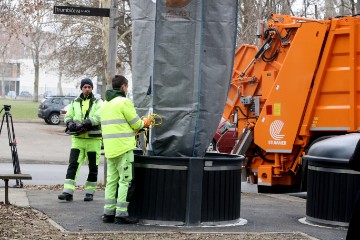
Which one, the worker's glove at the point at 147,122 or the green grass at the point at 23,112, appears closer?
the worker's glove at the point at 147,122

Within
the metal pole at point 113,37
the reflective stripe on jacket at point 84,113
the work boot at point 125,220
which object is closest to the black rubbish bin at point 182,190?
the work boot at point 125,220

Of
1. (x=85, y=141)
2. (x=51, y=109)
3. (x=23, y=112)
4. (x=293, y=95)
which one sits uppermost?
(x=293, y=95)

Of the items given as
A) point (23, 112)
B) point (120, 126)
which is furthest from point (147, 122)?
point (23, 112)

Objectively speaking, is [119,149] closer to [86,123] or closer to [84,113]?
[86,123]

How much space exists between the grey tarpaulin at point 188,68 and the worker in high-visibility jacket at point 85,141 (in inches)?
75.7

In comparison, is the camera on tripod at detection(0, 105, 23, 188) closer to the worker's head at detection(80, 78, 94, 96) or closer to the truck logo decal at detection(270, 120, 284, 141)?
the worker's head at detection(80, 78, 94, 96)

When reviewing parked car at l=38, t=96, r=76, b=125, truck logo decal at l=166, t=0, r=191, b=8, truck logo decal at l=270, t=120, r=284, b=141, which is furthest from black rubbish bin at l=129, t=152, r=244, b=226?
parked car at l=38, t=96, r=76, b=125

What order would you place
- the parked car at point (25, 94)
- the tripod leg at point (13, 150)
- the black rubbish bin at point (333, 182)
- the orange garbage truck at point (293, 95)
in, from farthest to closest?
the parked car at point (25, 94) → the tripod leg at point (13, 150) → the orange garbage truck at point (293, 95) → the black rubbish bin at point (333, 182)

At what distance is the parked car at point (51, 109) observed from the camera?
1674 inches

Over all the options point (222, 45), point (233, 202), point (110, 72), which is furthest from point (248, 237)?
point (110, 72)

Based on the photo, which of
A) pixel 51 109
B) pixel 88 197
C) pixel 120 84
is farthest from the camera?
pixel 51 109

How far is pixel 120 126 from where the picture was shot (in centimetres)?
934

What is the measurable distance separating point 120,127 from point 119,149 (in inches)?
10.6

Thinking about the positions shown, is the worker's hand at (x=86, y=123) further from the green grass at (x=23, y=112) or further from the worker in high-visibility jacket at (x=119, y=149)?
the green grass at (x=23, y=112)
